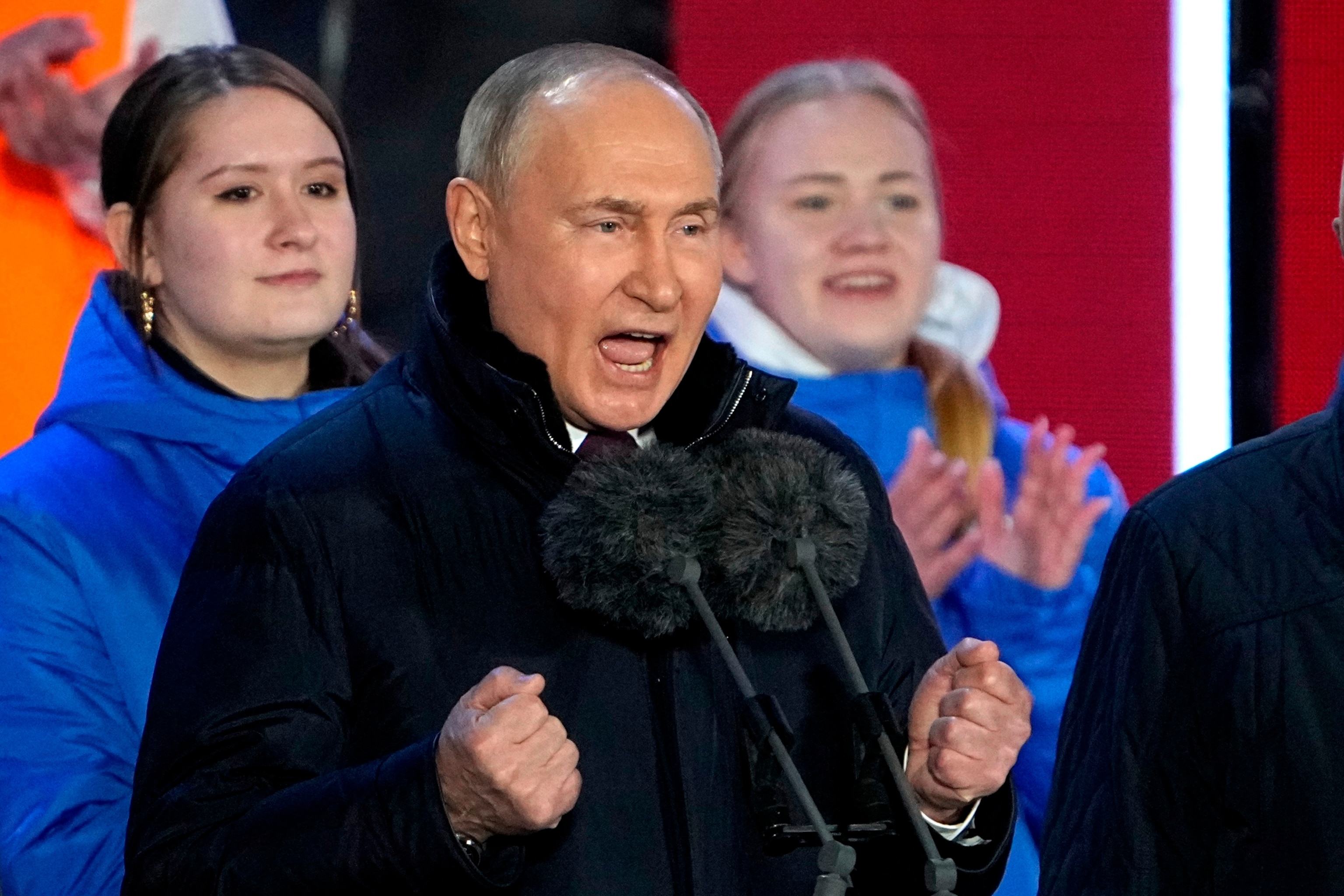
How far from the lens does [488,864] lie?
1.56m

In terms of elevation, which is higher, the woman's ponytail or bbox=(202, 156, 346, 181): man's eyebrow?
bbox=(202, 156, 346, 181): man's eyebrow

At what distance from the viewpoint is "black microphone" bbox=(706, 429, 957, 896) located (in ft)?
5.16

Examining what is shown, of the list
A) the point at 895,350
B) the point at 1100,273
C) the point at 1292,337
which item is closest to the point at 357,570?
the point at 895,350

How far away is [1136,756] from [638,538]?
0.51 meters

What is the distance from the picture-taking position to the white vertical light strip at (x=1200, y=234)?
126 inches

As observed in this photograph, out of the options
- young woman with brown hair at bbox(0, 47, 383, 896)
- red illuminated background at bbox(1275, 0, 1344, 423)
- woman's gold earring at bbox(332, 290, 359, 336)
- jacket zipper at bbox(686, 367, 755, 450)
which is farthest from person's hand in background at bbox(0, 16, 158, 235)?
red illuminated background at bbox(1275, 0, 1344, 423)

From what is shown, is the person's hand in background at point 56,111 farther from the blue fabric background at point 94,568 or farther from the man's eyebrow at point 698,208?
the man's eyebrow at point 698,208

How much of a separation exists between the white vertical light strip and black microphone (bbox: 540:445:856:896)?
5.79 ft

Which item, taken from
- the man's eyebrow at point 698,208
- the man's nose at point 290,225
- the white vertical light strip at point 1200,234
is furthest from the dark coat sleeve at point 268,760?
the white vertical light strip at point 1200,234

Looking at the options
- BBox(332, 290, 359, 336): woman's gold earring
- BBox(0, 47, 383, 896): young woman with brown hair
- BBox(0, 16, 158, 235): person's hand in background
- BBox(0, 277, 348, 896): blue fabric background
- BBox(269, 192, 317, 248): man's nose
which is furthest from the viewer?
BBox(0, 16, 158, 235): person's hand in background

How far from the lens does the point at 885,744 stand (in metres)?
1.47

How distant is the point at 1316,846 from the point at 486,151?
994 mm

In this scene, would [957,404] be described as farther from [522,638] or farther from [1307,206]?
[522,638]

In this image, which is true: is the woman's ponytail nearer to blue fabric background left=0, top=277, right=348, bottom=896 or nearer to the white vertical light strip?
the white vertical light strip
